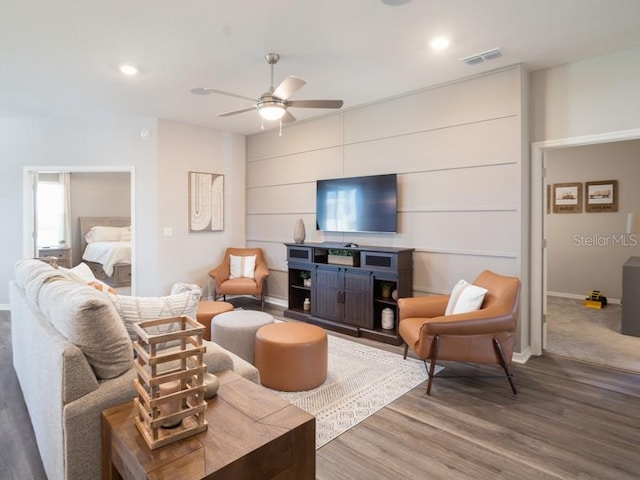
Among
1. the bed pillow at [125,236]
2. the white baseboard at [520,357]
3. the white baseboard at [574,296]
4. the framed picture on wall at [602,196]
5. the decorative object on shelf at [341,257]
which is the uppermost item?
the framed picture on wall at [602,196]

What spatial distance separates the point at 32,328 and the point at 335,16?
109 inches

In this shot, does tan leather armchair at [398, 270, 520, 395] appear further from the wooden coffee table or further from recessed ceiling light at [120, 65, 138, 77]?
recessed ceiling light at [120, 65, 138, 77]

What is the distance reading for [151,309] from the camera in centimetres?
197

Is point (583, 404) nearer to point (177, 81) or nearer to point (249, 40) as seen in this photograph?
point (249, 40)

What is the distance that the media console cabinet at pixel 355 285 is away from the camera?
4.09 m

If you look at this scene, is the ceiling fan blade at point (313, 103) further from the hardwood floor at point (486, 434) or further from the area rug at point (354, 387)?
the hardwood floor at point (486, 434)

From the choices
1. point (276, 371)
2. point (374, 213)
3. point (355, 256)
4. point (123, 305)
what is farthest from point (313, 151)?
point (123, 305)

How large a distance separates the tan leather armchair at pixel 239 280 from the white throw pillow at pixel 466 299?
292 cm

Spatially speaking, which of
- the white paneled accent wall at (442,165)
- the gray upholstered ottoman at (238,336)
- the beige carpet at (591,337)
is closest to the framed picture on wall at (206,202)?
the white paneled accent wall at (442,165)

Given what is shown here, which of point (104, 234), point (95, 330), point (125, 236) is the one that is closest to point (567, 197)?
point (95, 330)

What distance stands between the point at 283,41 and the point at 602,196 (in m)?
5.59

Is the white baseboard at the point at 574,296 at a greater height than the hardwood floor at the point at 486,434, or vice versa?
the white baseboard at the point at 574,296

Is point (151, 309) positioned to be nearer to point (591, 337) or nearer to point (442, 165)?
point (442, 165)

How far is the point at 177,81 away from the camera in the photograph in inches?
155
